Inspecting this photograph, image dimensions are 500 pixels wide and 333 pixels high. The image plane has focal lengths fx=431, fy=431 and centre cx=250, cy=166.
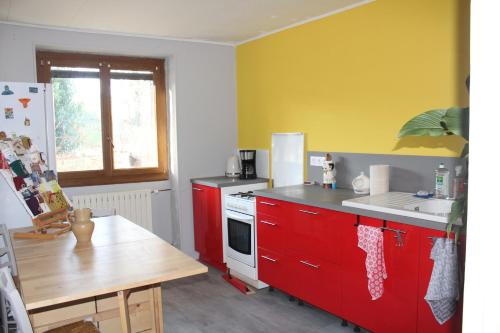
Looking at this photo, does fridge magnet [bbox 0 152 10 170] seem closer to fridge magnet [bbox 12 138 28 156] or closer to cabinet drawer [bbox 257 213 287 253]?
fridge magnet [bbox 12 138 28 156]

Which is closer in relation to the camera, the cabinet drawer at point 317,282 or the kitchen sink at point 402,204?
the kitchen sink at point 402,204

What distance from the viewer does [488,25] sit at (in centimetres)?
49

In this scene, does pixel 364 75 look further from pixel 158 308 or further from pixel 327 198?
pixel 158 308

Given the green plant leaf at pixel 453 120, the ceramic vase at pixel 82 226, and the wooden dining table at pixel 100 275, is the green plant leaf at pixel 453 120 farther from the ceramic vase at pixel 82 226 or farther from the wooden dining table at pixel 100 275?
the ceramic vase at pixel 82 226

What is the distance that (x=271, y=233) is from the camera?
3764 mm

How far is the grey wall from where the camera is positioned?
15.5 feet

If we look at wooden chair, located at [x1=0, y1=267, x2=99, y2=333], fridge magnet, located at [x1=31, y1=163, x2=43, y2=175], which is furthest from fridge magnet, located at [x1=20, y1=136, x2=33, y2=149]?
wooden chair, located at [x1=0, y1=267, x2=99, y2=333]

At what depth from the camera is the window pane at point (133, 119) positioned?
15.7 ft

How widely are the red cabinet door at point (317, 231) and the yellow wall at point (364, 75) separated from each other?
755mm

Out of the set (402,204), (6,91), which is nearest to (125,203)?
(6,91)

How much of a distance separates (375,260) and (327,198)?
0.69 meters

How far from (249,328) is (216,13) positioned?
262 cm

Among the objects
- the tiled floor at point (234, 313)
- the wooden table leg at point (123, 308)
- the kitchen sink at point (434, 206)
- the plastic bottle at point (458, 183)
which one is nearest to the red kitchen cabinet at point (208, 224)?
the tiled floor at point (234, 313)

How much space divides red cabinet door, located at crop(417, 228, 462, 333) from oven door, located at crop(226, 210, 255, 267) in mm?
1705
